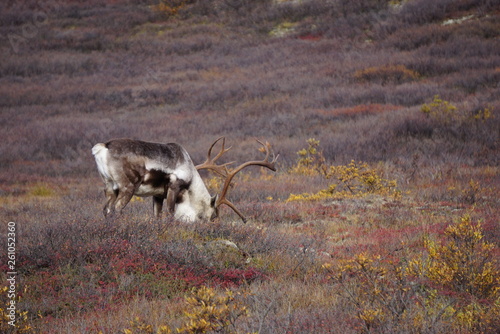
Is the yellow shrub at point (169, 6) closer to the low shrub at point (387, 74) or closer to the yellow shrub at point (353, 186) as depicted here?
the low shrub at point (387, 74)

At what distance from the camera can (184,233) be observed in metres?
5.86

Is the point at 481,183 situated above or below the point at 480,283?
below

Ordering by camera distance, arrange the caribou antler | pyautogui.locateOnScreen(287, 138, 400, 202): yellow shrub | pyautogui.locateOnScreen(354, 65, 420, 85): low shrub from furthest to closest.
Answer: pyautogui.locateOnScreen(354, 65, 420, 85): low shrub
pyautogui.locateOnScreen(287, 138, 400, 202): yellow shrub
the caribou antler

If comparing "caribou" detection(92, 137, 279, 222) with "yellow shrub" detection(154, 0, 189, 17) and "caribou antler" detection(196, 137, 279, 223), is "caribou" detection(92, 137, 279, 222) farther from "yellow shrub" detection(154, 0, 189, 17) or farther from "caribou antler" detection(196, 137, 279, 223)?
"yellow shrub" detection(154, 0, 189, 17)

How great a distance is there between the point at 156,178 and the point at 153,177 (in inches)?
2.3

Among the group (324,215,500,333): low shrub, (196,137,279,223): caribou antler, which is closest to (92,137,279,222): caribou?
(196,137,279,223): caribou antler

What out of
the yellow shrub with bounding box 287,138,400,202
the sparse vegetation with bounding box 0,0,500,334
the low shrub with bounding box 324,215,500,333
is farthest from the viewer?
the yellow shrub with bounding box 287,138,400,202

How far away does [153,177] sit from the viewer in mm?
6715

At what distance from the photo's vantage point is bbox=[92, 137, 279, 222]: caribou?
20.7 ft

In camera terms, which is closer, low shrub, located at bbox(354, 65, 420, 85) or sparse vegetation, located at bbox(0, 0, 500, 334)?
sparse vegetation, located at bbox(0, 0, 500, 334)

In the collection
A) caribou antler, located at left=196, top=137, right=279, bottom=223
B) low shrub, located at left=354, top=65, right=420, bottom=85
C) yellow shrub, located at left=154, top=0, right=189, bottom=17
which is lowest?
low shrub, located at left=354, top=65, right=420, bottom=85

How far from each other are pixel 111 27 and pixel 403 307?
34960mm

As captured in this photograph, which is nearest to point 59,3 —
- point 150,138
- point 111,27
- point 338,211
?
point 111,27

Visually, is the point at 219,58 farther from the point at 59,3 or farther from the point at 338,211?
the point at 338,211
